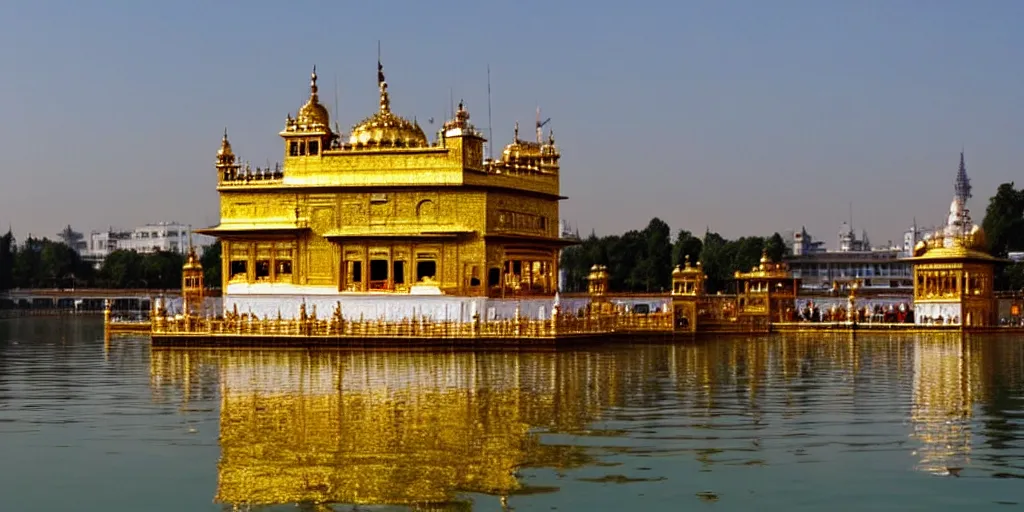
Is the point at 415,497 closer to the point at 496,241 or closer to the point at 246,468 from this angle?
the point at 246,468

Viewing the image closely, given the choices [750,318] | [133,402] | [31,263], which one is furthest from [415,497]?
[31,263]

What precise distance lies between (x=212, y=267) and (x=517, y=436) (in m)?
73.4

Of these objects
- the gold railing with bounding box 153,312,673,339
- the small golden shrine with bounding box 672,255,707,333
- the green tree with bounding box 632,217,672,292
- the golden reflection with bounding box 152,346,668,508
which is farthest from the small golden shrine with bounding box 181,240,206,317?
the green tree with bounding box 632,217,672,292

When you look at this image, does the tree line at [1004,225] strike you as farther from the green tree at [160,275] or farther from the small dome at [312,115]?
the green tree at [160,275]

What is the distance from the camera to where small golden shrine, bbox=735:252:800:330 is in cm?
4969

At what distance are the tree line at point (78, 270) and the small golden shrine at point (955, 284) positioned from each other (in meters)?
60.1

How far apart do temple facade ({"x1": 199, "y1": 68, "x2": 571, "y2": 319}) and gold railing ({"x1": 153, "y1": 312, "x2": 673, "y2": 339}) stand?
1.67 m

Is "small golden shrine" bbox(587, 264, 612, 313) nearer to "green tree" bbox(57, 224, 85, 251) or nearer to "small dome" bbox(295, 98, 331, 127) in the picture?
"small dome" bbox(295, 98, 331, 127)

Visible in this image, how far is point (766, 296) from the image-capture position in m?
50.2

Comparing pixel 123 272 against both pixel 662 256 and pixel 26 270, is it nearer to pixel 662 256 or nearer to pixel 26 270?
pixel 26 270

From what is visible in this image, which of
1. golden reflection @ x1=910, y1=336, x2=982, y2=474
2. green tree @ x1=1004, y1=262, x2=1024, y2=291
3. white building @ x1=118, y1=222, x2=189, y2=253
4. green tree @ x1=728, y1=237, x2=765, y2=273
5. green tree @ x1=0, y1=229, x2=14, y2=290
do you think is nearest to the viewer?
golden reflection @ x1=910, y1=336, x2=982, y2=474

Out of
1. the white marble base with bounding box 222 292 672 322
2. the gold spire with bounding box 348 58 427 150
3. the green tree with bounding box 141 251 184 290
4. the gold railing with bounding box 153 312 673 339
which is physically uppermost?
the gold spire with bounding box 348 58 427 150

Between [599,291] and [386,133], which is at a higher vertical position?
[386,133]

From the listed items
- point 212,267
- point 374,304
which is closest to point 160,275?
point 212,267
